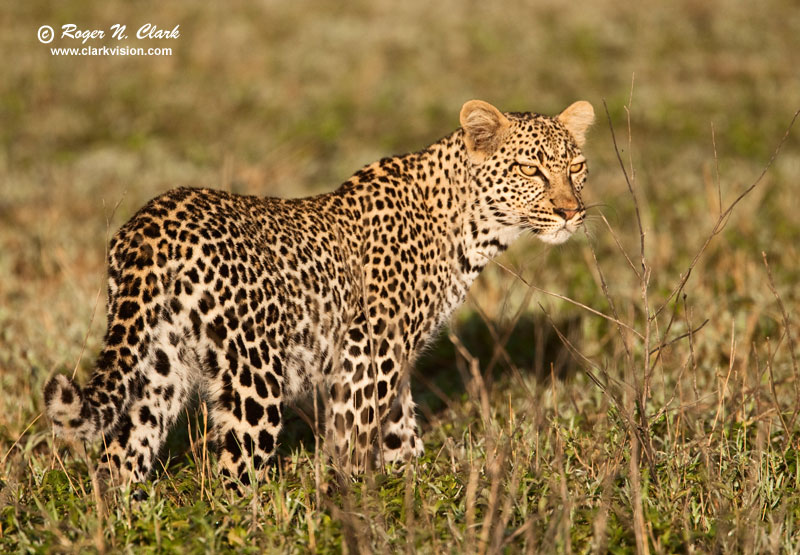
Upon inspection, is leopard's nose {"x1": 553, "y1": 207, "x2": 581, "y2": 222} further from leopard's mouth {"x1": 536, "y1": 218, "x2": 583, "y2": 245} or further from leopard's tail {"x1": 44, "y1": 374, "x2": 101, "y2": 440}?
leopard's tail {"x1": 44, "y1": 374, "x2": 101, "y2": 440}

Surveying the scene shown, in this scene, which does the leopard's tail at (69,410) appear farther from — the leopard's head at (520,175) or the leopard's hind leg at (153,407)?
the leopard's head at (520,175)

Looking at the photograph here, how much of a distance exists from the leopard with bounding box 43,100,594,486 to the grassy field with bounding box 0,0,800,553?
279 mm

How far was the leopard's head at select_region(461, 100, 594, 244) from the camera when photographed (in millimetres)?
6348

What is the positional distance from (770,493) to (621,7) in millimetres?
23956

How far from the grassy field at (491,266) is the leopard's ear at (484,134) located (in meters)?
0.81

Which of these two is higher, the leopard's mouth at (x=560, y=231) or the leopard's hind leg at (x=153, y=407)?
the leopard's mouth at (x=560, y=231)

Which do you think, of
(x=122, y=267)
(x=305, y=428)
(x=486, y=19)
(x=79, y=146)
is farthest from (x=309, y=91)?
(x=122, y=267)

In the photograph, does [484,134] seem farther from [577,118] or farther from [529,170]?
[577,118]

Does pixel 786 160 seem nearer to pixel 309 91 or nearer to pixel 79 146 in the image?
pixel 309 91

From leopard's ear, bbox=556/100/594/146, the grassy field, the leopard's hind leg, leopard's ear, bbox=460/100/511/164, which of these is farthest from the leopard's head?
the leopard's hind leg

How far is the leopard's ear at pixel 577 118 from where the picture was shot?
6930 millimetres

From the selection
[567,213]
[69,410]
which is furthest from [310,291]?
[567,213]

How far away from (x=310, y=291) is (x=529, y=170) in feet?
5.66

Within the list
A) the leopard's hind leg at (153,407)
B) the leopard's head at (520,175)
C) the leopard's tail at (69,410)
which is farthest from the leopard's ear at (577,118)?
the leopard's tail at (69,410)
